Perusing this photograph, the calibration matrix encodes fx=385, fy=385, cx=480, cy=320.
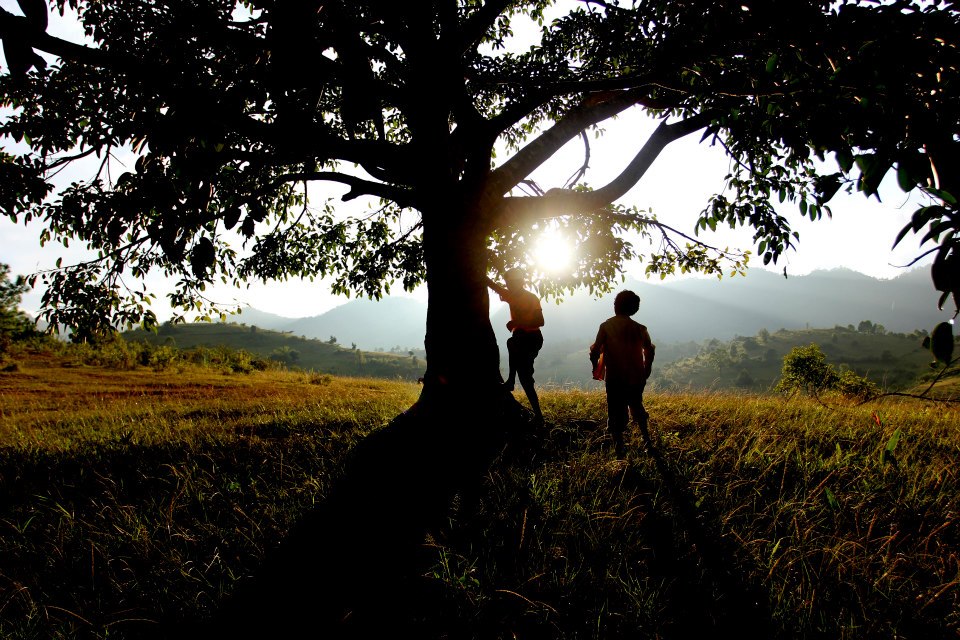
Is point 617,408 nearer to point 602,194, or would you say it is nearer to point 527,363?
point 527,363

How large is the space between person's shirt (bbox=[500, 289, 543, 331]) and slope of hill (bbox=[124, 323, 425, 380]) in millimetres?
104250

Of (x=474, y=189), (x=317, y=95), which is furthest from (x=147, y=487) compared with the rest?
(x=474, y=189)

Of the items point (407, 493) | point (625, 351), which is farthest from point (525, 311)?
point (407, 493)

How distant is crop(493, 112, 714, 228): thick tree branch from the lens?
17.8 feet

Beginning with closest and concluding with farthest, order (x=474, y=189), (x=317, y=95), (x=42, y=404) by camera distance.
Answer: (x=317, y=95), (x=474, y=189), (x=42, y=404)

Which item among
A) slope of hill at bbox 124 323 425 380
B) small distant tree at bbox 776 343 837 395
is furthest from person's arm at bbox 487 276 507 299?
slope of hill at bbox 124 323 425 380

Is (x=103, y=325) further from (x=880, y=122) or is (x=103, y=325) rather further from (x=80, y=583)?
(x=880, y=122)

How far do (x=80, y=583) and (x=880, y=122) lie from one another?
14.8ft

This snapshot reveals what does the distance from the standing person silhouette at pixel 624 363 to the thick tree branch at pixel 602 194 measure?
1570 mm

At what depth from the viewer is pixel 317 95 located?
1.42m

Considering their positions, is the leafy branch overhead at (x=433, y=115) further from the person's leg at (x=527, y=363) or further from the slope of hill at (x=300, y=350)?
the slope of hill at (x=300, y=350)

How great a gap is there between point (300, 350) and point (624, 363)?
137 meters

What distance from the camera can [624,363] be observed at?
459 cm

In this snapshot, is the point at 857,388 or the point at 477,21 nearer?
the point at 477,21
